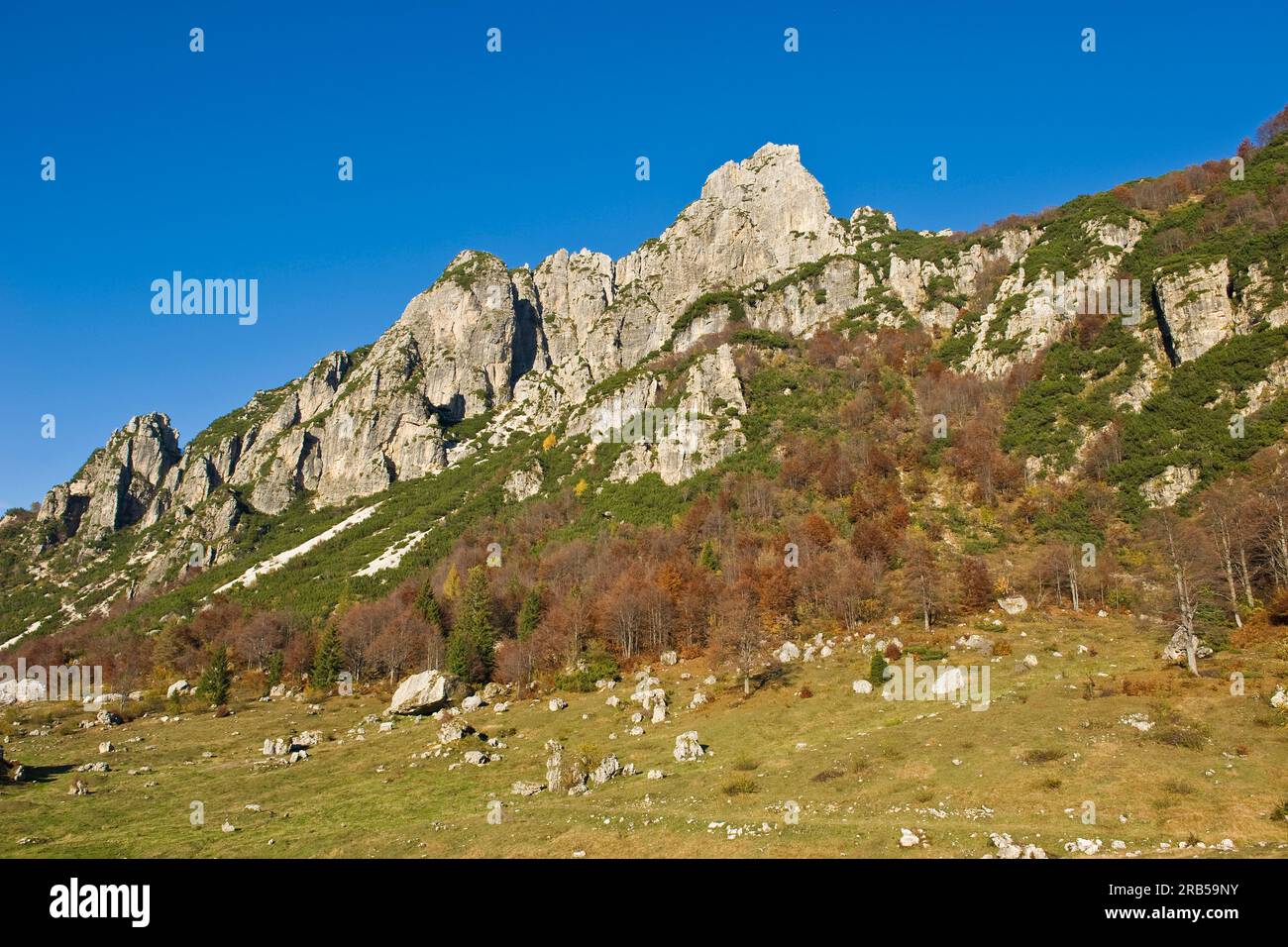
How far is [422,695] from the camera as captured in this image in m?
56.2

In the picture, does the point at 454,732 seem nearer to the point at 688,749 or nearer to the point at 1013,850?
the point at 688,749

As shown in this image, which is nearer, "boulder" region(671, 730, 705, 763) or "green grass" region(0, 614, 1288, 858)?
"green grass" region(0, 614, 1288, 858)

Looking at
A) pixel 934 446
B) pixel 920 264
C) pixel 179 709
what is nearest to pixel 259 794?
pixel 179 709

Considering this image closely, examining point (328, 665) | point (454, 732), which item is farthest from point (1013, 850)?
point (328, 665)

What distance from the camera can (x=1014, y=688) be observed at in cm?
3909

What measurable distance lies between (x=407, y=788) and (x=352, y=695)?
42.9 meters

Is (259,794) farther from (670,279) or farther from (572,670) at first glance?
(670,279)

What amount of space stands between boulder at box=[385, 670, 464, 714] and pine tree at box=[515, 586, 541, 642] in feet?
55.0

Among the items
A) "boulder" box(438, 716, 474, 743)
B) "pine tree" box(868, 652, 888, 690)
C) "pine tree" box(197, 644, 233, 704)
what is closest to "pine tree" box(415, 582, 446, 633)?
"pine tree" box(197, 644, 233, 704)

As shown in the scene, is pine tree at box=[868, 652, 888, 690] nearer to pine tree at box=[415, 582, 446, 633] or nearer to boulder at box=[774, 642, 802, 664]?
boulder at box=[774, 642, 802, 664]

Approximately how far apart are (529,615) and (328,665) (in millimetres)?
23666

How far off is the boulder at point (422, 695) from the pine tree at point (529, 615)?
16752mm

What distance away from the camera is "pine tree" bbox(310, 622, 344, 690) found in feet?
240

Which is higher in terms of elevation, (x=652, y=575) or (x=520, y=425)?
(x=520, y=425)
